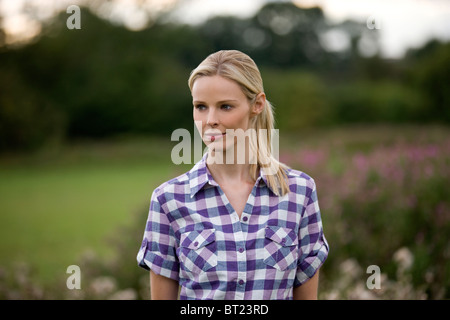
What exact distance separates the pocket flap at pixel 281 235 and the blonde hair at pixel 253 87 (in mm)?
140

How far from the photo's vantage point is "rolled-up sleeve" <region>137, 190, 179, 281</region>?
1779 mm

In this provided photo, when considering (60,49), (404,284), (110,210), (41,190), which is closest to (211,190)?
(404,284)

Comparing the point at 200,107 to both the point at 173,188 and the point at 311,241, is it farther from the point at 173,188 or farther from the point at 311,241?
the point at 311,241

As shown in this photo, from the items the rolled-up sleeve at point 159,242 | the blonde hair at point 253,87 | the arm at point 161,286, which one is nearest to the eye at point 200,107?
the blonde hair at point 253,87

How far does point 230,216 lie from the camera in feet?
5.77

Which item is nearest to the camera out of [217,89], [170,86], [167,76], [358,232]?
[217,89]

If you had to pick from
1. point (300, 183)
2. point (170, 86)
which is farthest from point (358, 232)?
point (170, 86)

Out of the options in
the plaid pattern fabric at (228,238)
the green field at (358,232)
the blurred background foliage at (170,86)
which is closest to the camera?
the plaid pattern fabric at (228,238)

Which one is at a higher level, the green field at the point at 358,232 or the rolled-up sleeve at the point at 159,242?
the rolled-up sleeve at the point at 159,242

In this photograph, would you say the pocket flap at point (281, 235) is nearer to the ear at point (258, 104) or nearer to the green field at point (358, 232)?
the ear at point (258, 104)

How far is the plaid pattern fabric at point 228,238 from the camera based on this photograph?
1.72m

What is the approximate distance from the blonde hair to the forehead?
16 mm

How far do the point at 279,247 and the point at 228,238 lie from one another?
Answer: 20 centimetres

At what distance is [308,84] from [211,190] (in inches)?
947
